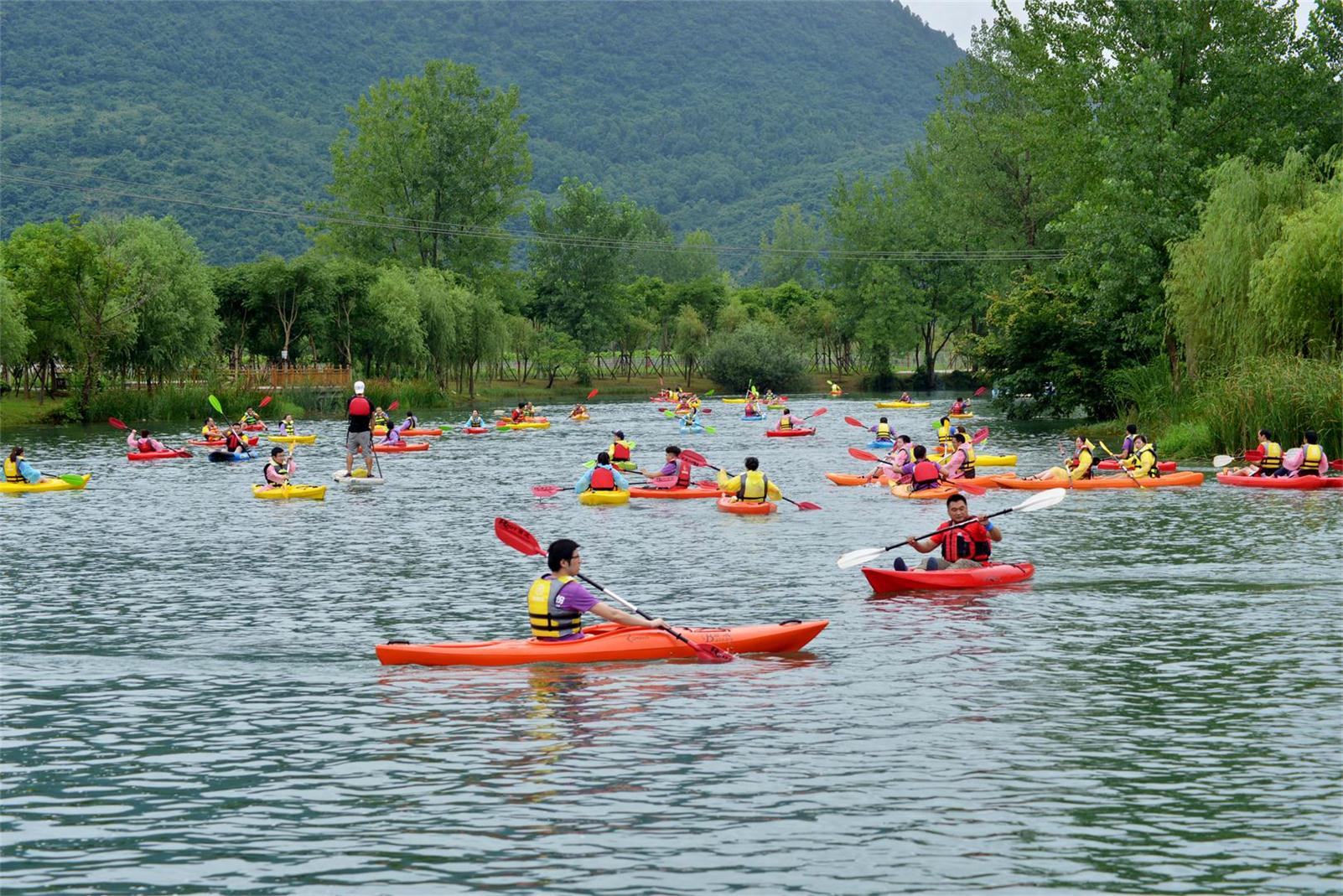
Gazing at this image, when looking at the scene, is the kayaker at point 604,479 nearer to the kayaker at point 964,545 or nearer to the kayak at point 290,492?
the kayak at point 290,492

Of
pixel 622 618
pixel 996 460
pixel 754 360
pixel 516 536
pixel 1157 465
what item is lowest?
pixel 622 618

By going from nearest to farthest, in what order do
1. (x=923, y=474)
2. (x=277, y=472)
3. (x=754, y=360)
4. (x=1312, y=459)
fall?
(x=923, y=474) < (x=1312, y=459) < (x=277, y=472) < (x=754, y=360)

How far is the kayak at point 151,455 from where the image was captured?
150ft

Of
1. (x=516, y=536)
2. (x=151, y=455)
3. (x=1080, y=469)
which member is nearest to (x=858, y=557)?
(x=516, y=536)

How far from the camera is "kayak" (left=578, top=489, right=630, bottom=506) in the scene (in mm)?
31969

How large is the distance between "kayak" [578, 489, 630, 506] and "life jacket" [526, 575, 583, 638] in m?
16.4

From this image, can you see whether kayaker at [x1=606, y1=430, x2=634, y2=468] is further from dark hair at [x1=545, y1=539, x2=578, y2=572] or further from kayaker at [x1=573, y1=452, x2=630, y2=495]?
dark hair at [x1=545, y1=539, x2=578, y2=572]

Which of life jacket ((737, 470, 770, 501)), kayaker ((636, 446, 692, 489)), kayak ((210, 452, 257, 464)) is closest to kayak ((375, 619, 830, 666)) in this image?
life jacket ((737, 470, 770, 501))

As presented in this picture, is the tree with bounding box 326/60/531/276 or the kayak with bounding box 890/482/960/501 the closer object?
the kayak with bounding box 890/482/960/501

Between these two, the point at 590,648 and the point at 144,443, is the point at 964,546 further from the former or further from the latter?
the point at 144,443

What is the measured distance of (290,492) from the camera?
1342 inches

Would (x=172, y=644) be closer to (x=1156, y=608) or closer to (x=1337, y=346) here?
(x=1156, y=608)

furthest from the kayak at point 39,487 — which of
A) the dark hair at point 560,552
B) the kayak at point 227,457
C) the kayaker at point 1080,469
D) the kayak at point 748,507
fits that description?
the dark hair at point 560,552

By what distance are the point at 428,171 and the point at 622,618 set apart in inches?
3688
